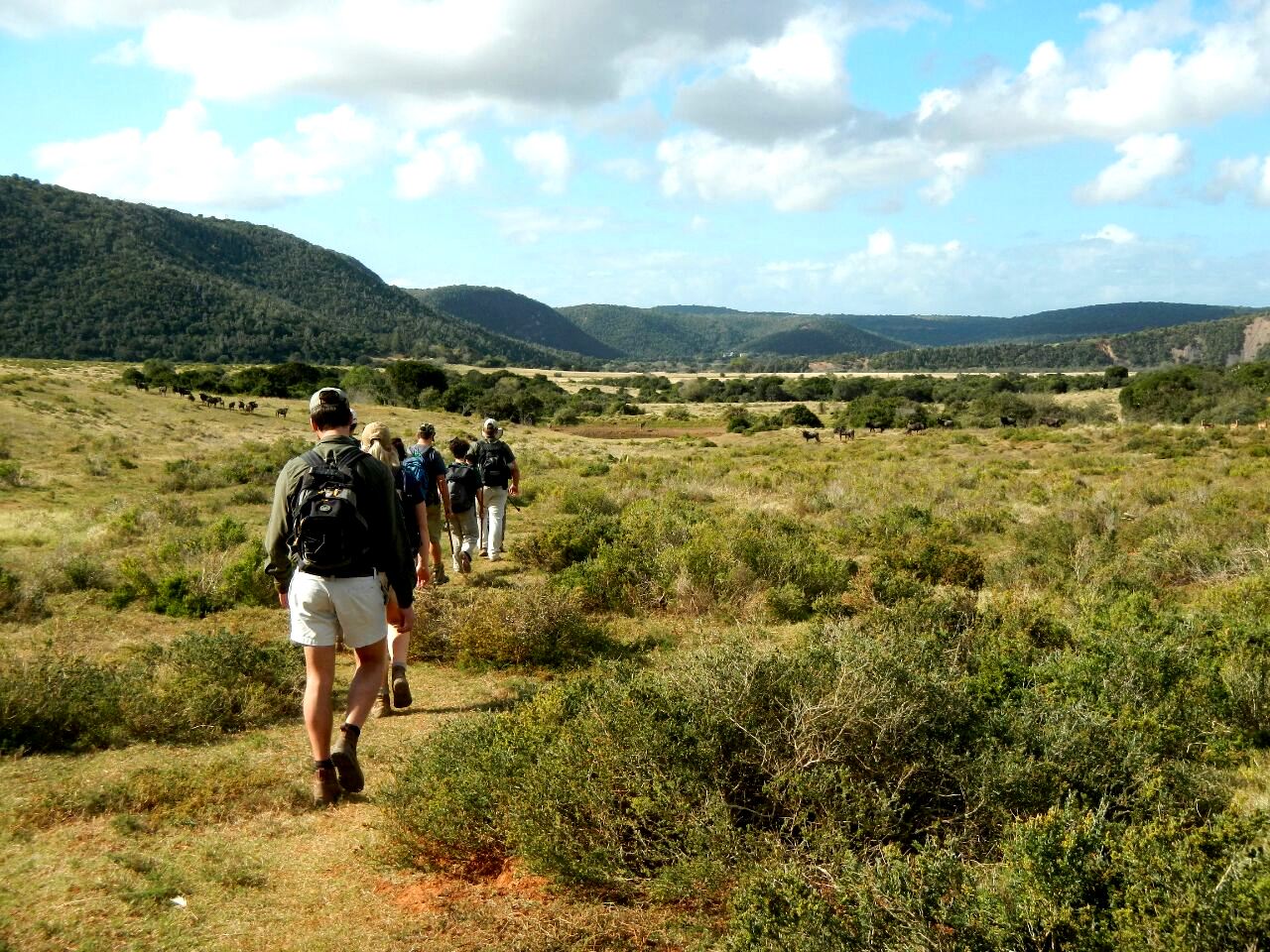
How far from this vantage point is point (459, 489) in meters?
9.89

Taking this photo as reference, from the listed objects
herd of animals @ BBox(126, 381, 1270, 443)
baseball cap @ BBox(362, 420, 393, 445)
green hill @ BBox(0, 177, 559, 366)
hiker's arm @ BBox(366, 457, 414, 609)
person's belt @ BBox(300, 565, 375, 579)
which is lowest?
herd of animals @ BBox(126, 381, 1270, 443)

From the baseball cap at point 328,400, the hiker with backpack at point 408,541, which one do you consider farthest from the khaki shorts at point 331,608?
the baseball cap at point 328,400

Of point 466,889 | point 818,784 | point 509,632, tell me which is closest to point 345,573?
point 466,889

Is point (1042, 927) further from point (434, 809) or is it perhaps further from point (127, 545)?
point (127, 545)

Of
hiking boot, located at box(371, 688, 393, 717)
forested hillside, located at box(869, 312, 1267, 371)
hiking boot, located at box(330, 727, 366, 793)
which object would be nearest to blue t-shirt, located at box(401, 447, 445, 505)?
hiking boot, located at box(371, 688, 393, 717)

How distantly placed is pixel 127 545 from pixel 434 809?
1049cm

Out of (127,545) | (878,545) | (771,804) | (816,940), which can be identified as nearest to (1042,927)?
(816,940)

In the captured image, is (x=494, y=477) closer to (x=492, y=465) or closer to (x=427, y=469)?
(x=492, y=465)

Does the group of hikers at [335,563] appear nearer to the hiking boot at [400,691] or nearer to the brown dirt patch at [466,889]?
the brown dirt patch at [466,889]

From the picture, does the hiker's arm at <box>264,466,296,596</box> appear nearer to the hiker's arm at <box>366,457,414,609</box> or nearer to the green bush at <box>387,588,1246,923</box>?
the hiker's arm at <box>366,457,414,609</box>

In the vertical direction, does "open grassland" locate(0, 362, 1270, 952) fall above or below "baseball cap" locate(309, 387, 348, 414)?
below

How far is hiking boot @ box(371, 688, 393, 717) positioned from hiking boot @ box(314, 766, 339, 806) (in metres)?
1.51

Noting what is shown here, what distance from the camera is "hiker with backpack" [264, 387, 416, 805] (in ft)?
→ 13.3

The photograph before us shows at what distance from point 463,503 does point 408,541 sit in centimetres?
538
